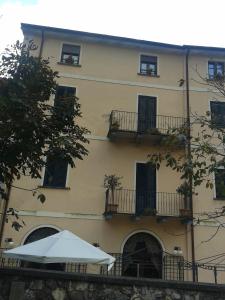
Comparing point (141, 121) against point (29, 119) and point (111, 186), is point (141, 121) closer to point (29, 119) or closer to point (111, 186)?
point (111, 186)

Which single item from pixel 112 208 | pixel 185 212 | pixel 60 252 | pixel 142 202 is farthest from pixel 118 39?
pixel 60 252

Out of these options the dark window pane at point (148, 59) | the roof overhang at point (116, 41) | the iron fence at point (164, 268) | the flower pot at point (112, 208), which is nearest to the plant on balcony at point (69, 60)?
the roof overhang at point (116, 41)

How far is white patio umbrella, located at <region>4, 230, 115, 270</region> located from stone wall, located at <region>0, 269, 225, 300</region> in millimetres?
1231

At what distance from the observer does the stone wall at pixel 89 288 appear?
6.52 metres

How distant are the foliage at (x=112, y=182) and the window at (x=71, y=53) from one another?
241 inches

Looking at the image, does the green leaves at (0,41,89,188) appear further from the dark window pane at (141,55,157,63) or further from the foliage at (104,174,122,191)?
the dark window pane at (141,55,157,63)

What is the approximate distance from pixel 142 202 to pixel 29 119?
10.7 m

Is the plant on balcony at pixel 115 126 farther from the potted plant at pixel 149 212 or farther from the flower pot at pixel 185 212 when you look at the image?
the flower pot at pixel 185 212

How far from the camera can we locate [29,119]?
19.5ft

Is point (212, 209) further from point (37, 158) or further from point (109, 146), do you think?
point (37, 158)

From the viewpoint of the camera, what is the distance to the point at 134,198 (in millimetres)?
15953

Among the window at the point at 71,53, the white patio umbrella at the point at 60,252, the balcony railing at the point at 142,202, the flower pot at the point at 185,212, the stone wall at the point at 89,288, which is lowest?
the stone wall at the point at 89,288

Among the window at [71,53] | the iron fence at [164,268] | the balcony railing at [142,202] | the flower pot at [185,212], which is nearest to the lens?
the iron fence at [164,268]

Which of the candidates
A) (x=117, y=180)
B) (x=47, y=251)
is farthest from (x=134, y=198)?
(x=47, y=251)
